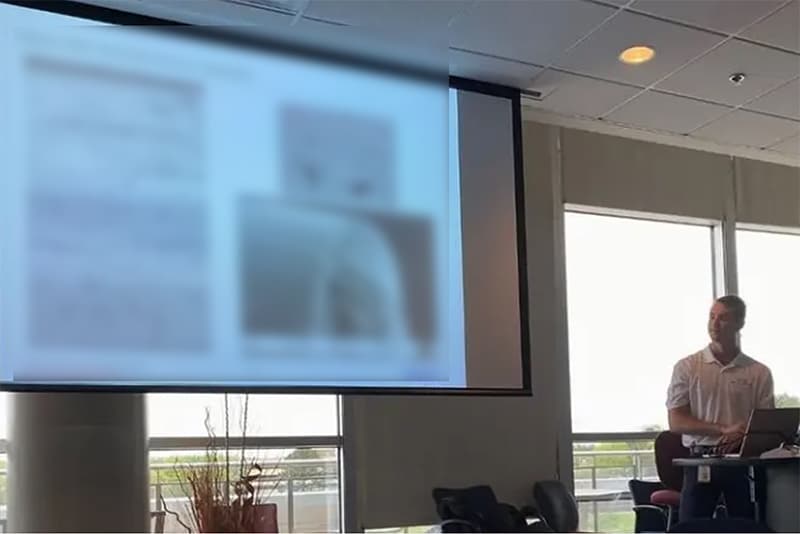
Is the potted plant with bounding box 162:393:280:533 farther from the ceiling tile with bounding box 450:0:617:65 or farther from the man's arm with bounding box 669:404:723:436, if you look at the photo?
the ceiling tile with bounding box 450:0:617:65

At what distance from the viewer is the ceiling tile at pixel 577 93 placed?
4836 mm

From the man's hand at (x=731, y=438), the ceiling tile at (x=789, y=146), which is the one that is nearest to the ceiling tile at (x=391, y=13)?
the man's hand at (x=731, y=438)

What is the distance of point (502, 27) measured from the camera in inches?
164

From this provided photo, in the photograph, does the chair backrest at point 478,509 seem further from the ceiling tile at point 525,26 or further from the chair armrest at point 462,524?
the ceiling tile at point 525,26

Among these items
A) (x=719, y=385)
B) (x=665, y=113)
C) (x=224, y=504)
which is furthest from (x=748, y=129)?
(x=224, y=504)

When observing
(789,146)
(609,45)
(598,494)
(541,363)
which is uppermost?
(609,45)

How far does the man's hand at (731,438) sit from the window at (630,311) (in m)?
1.65

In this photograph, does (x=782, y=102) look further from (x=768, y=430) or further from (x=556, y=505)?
(x=556, y=505)

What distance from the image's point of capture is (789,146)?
602cm

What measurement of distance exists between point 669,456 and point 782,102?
2238mm

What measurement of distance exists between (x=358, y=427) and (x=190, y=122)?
187 cm

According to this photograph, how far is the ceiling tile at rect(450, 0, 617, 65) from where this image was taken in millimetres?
3965

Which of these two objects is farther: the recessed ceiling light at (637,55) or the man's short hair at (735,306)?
the recessed ceiling light at (637,55)

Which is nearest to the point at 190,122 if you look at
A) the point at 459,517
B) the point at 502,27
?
the point at 502,27
